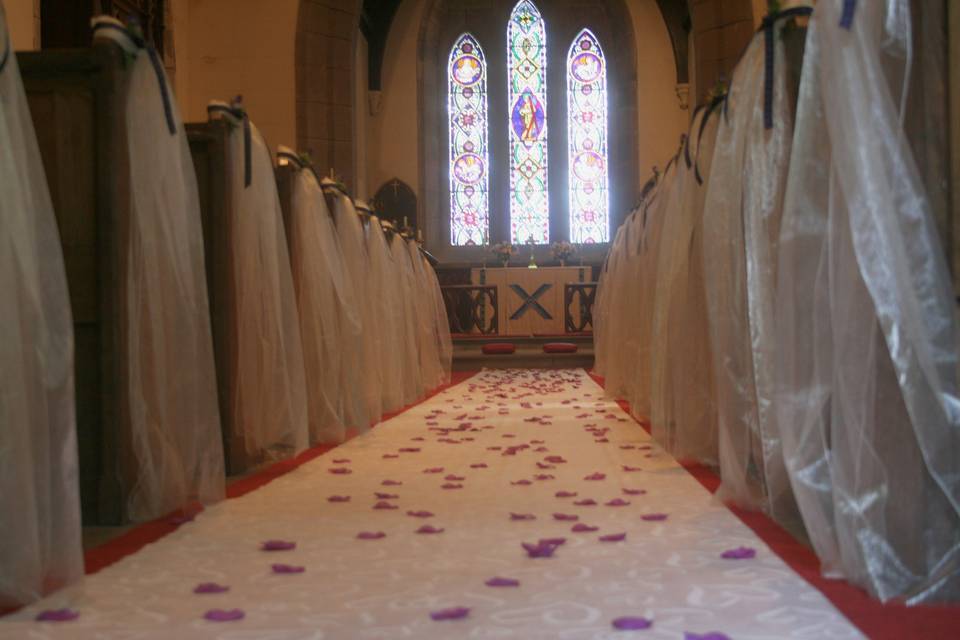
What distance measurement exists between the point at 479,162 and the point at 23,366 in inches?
529

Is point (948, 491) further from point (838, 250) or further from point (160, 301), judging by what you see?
point (160, 301)

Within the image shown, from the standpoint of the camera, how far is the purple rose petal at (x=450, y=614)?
183cm

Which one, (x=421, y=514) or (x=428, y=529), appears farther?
(x=421, y=514)

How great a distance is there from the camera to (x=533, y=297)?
12500 millimetres

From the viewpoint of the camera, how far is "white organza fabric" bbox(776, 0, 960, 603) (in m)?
1.81

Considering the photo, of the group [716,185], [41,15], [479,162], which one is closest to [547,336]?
[479,162]

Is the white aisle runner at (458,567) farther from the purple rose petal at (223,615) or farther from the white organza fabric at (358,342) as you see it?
the white organza fabric at (358,342)

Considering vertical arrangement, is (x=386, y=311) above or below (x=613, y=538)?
above

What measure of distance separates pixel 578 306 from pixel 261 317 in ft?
29.1

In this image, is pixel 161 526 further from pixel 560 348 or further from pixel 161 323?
pixel 560 348

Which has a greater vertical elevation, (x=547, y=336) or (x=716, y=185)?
(x=716, y=185)

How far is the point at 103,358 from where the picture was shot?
2932mm

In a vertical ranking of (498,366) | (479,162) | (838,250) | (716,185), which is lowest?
(498,366)

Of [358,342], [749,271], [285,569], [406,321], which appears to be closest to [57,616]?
[285,569]
